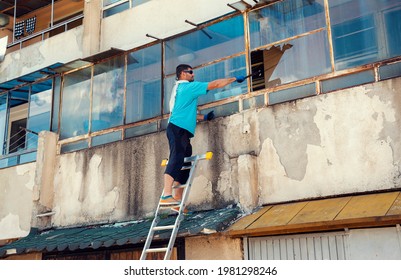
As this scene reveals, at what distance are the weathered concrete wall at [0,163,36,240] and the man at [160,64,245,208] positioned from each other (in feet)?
16.2

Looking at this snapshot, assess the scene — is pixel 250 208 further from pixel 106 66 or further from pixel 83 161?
pixel 106 66

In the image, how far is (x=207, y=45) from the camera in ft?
34.4

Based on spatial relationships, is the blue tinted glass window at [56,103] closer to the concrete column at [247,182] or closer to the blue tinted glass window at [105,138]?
the blue tinted glass window at [105,138]

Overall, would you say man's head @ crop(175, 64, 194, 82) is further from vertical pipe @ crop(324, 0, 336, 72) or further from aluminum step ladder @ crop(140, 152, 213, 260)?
vertical pipe @ crop(324, 0, 336, 72)

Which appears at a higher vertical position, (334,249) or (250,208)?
(250,208)

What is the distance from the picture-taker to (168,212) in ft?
31.5

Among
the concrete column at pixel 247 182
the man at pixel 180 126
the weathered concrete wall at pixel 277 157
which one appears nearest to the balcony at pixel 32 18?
the weathered concrete wall at pixel 277 157

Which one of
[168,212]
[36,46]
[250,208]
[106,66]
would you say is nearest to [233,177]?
[250,208]

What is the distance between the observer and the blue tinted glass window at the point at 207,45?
10.1 meters

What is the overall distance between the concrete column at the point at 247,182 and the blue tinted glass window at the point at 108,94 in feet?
11.1

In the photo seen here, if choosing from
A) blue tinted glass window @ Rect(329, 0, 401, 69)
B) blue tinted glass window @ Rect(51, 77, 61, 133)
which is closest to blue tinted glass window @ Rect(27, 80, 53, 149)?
blue tinted glass window @ Rect(51, 77, 61, 133)

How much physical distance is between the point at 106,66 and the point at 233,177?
4402 mm
